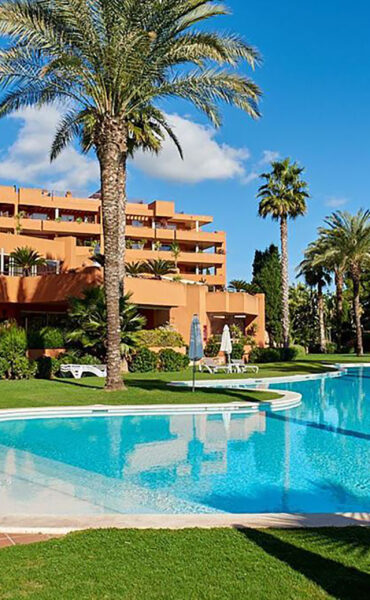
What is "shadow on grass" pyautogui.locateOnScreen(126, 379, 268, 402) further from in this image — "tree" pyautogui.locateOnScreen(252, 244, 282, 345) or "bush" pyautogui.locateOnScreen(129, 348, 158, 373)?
"tree" pyautogui.locateOnScreen(252, 244, 282, 345)

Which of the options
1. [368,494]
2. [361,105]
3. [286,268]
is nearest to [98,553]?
[368,494]

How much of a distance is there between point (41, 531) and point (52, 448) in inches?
238

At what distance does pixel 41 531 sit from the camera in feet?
18.5

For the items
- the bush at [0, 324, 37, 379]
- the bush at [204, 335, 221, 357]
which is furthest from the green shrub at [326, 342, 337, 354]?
the bush at [0, 324, 37, 379]

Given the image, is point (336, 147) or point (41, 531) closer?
point (41, 531)

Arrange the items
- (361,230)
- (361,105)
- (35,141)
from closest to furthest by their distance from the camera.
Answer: (361,105) → (35,141) → (361,230)

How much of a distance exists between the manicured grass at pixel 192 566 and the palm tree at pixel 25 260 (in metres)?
25.4

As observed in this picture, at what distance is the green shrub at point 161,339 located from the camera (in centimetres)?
2736

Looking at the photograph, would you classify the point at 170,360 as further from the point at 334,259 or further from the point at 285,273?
the point at 334,259

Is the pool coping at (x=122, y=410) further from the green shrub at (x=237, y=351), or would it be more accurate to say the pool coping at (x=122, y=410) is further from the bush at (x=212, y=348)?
the green shrub at (x=237, y=351)

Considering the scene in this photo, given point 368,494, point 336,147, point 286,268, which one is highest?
point 336,147

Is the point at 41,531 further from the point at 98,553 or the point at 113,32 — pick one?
the point at 113,32

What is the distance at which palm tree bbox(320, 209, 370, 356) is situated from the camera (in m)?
42.4

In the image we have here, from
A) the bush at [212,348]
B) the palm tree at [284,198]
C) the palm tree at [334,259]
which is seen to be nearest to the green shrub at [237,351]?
the bush at [212,348]
